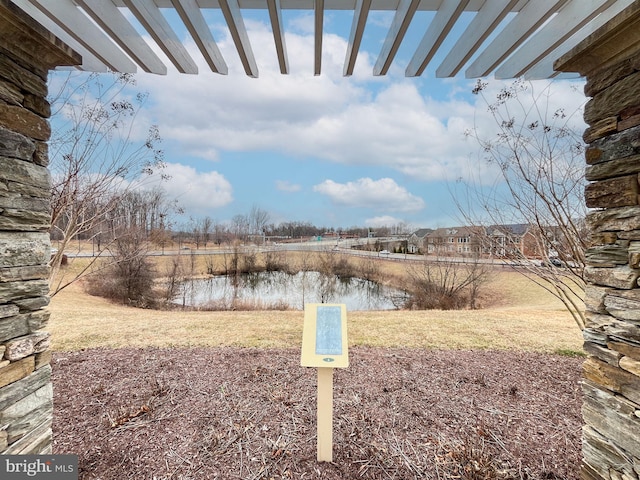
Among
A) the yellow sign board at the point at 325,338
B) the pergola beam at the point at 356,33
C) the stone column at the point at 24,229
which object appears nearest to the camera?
the stone column at the point at 24,229

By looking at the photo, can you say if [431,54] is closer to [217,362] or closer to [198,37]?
[198,37]

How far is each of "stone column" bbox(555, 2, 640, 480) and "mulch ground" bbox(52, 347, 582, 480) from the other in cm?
77

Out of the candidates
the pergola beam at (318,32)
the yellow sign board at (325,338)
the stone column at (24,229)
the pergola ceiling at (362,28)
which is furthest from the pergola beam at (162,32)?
the yellow sign board at (325,338)

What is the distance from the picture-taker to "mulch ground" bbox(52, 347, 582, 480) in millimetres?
1977

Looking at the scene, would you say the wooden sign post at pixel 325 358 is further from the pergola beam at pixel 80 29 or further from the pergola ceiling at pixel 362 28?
the pergola beam at pixel 80 29

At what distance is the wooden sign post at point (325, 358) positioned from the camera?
193 centimetres

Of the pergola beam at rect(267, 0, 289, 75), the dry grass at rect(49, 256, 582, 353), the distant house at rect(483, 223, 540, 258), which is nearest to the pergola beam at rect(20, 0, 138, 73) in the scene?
the pergola beam at rect(267, 0, 289, 75)

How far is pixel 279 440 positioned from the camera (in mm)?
2225

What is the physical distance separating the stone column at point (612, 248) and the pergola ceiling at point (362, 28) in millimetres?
230

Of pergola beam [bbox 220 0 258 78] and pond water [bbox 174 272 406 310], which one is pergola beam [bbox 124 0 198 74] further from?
pond water [bbox 174 272 406 310]

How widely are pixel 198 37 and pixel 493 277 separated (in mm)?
11928

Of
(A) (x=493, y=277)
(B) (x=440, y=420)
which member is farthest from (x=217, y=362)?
(A) (x=493, y=277)

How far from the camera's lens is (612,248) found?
140 centimetres

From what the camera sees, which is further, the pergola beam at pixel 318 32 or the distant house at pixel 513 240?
the distant house at pixel 513 240
